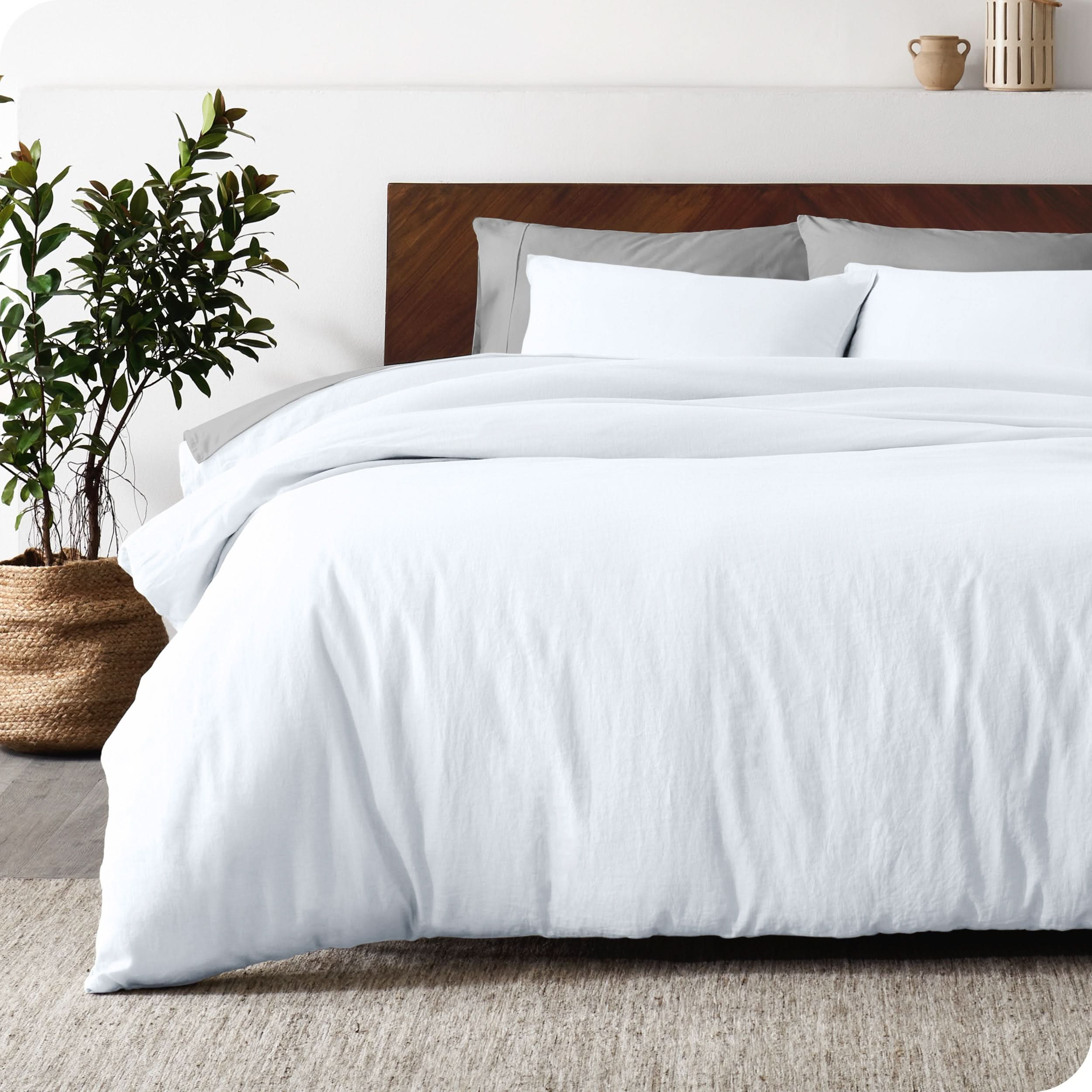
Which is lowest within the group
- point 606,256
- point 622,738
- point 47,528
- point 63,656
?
point 63,656

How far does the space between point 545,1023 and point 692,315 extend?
5.63 ft

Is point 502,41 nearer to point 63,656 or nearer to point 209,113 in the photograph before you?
point 209,113

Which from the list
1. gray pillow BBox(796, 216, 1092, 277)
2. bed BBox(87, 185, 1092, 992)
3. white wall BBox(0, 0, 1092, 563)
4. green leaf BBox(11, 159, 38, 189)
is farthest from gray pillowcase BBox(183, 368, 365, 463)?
gray pillow BBox(796, 216, 1092, 277)

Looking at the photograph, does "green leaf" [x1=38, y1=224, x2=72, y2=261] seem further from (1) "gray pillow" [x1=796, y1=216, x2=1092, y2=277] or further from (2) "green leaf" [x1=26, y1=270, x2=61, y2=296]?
(1) "gray pillow" [x1=796, y1=216, x2=1092, y2=277]

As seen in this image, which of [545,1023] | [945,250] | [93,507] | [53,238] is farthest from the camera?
[945,250]

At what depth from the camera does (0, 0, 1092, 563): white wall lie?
352 centimetres

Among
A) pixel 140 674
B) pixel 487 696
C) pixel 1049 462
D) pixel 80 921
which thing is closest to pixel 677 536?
pixel 487 696

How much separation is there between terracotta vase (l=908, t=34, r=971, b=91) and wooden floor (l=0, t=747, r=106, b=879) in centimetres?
268

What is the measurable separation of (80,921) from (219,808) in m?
0.49

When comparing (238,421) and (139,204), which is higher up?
(139,204)

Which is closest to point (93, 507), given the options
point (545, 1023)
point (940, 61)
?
point (545, 1023)

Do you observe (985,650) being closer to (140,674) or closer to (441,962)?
(441,962)

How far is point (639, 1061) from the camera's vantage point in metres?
1.54

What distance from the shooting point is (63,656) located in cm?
285
